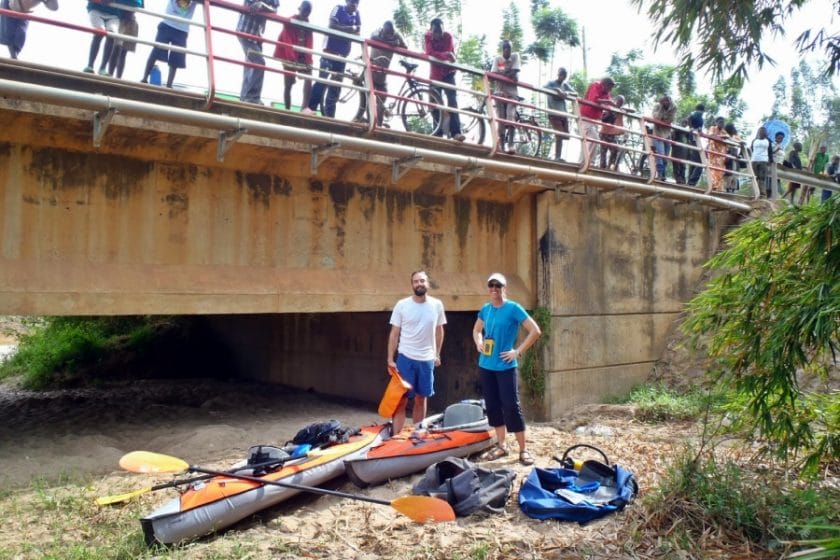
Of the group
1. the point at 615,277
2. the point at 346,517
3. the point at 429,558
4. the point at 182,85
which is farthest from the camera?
the point at 615,277

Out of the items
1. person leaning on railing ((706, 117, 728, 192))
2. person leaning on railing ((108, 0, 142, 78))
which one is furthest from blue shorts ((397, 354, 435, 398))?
person leaning on railing ((706, 117, 728, 192))

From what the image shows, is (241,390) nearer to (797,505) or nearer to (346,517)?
(346,517)

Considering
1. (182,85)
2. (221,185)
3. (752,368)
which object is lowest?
(752,368)

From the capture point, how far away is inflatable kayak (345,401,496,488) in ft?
17.9

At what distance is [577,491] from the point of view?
16.4ft

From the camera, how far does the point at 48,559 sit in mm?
4168

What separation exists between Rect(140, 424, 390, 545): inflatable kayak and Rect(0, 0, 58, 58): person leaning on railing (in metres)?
4.24

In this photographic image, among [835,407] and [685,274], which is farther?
[685,274]

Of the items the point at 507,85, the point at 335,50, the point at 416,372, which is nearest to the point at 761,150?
the point at 507,85

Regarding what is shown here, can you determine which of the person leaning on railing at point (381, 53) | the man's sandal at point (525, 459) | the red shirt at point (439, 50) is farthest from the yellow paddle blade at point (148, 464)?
the red shirt at point (439, 50)

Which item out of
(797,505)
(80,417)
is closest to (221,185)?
(80,417)

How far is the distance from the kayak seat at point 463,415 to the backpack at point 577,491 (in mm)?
1231

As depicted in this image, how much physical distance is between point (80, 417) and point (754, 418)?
28.8 ft

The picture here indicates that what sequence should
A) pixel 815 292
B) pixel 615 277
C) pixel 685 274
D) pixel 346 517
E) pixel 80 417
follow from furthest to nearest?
pixel 685 274
pixel 615 277
pixel 80 417
pixel 346 517
pixel 815 292
